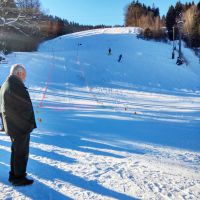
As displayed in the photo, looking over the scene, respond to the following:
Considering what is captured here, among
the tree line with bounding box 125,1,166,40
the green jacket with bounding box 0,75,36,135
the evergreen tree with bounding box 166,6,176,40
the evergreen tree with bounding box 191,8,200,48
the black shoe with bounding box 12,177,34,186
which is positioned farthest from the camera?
the evergreen tree with bounding box 166,6,176,40

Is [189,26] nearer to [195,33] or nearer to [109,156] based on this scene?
[195,33]

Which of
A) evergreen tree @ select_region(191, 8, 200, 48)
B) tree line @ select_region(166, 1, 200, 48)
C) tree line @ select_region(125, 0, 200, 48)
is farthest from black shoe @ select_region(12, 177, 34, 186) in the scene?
evergreen tree @ select_region(191, 8, 200, 48)

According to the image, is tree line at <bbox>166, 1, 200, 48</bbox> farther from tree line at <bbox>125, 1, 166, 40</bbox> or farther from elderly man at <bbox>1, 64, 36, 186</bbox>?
elderly man at <bbox>1, 64, 36, 186</bbox>

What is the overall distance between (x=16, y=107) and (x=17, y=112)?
0.08 meters

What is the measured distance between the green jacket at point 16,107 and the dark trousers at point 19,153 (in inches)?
4.0

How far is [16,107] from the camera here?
536 centimetres

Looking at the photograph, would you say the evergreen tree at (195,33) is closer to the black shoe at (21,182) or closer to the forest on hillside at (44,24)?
the forest on hillside at (44,24)

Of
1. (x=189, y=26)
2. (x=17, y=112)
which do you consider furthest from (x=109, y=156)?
(x=189, y=26)

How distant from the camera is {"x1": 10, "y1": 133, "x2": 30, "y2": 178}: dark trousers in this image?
5.46 metres

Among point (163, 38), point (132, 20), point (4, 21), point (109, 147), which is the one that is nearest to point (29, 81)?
point (4, 21)

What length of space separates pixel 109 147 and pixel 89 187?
2.99 m

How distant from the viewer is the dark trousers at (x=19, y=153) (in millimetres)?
5457

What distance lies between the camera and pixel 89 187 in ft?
18.7

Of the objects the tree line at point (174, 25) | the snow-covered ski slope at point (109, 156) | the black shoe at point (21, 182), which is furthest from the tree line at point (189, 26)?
the black shoe at point (21, 182)
